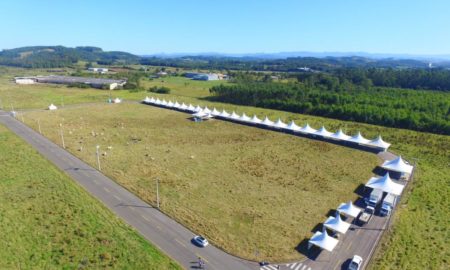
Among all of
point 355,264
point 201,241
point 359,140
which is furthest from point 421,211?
point 201,241

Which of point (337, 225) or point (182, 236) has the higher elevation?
point (337, 225)

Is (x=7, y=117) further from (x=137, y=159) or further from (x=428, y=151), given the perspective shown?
(x=428, y=151)

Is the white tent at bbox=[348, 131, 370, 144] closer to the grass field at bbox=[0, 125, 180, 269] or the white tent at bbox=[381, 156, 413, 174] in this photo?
the white tent at bbox=[381, 156, 413, 174]

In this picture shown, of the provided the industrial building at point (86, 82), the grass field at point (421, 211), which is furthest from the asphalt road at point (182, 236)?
the industrial building at point (86, 82)

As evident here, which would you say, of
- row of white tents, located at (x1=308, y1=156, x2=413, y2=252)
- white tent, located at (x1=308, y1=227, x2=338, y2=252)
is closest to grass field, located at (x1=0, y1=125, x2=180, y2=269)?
white tent, located at (x1=308, y1=227, x2=338, y2=252)

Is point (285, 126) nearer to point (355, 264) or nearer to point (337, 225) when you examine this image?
point (337, 225)

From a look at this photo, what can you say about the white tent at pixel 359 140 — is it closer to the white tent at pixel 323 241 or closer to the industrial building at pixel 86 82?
the white tent at pixel 323 241
